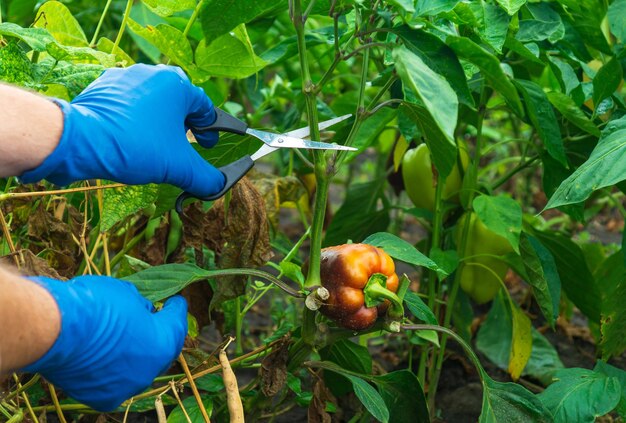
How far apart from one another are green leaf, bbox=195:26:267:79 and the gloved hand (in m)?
0.17

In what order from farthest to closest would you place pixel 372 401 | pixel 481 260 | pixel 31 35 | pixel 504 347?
pixel 504 347
pixel 481 260
pixel 372 401
pixel 31 35

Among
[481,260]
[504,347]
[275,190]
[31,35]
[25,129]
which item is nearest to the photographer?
[25,129]

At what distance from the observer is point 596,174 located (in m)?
1.09

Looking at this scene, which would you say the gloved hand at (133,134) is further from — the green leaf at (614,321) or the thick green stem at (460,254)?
the green leaf at (614,321)

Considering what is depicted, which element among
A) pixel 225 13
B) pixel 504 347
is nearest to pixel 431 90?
pixel 225 13

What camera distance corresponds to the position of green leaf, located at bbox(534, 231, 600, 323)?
Result: 61.7 inches

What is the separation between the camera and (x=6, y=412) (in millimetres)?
1176

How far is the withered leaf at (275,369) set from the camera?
123cm

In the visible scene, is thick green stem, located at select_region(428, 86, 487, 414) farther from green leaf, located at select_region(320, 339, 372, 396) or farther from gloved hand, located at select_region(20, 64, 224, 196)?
gloved hand, located at select_region(20, 64, 224, 196)

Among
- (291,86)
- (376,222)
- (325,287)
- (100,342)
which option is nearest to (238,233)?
(325,287)

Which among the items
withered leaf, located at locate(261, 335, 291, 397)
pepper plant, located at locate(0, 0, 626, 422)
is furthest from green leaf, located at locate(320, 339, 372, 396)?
withered leaf, located at locate(261, 335, 291, 397)

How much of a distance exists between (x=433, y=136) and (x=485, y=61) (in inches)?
9.6

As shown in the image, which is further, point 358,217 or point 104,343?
point 358,217

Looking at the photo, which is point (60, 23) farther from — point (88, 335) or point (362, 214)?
point (362, 214)
